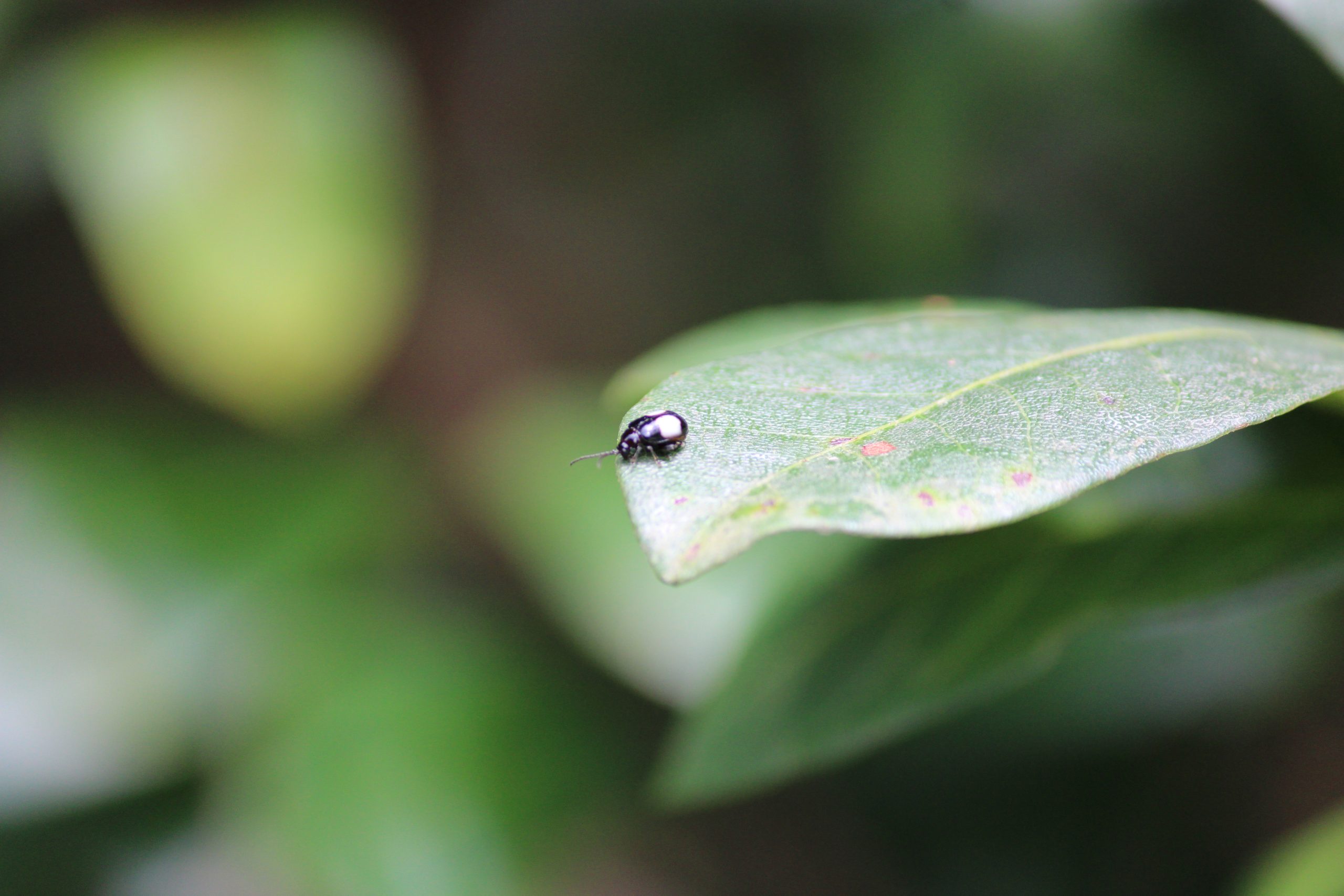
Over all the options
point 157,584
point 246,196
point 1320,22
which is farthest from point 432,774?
point 1320,22

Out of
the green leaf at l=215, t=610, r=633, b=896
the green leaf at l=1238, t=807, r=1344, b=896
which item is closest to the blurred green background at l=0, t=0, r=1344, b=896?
the green leaf at l=215, t=610, r=633, b=896

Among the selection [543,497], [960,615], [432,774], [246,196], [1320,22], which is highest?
[246,196]

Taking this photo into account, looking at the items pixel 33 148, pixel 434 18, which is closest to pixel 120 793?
pixel 33 148

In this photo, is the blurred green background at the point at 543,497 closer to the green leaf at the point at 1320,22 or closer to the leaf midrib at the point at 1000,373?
the leaf midrib at the point at 1000,373

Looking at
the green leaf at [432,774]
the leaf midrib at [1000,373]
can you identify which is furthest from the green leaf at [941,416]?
the green leaf at [432,774]

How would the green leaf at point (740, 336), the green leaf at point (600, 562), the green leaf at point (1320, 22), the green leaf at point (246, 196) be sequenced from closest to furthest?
the green leaf at point (1320, 22), the green leaf at point (740, 336), the green leaf at point (600, 562), the green leaf at point (246, 196)

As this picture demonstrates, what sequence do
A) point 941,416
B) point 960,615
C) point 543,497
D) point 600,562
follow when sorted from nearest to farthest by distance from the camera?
1. point 941,416
2. point 960,615
3. point 600,562
4. point 543,497

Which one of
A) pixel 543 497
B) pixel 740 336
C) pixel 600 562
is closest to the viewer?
pixel 740 336

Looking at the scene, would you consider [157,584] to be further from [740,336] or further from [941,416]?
[941,416]
